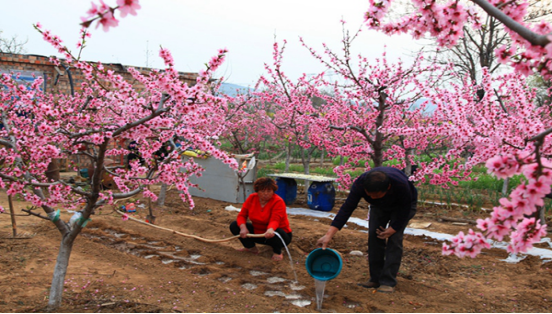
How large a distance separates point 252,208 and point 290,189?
181 inches

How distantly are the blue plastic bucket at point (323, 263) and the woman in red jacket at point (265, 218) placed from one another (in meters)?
0.93

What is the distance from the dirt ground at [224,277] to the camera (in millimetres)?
3516

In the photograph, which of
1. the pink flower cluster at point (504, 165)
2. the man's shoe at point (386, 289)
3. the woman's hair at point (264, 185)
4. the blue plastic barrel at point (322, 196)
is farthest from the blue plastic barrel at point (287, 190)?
the pink flower cluster at point (504, 165)

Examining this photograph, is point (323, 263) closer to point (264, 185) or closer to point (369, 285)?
point (369, 285)

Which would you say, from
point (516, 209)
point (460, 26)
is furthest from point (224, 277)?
point (460, 26)

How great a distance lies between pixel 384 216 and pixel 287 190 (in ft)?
18.7

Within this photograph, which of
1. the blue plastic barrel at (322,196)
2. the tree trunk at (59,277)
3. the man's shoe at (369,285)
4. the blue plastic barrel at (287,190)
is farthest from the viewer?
the blue plastic barrel at (287,190)

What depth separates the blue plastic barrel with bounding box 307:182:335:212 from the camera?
8984 millimetres

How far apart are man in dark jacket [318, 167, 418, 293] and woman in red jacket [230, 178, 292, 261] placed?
1.19m

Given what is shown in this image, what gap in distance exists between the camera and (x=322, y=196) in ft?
29.5

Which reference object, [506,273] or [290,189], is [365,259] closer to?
[506,273]

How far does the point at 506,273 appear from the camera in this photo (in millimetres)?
4758

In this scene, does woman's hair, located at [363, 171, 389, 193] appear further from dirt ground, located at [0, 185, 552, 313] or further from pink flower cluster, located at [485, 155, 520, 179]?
pink flower cluster, located at [485, 155, 520, 179]

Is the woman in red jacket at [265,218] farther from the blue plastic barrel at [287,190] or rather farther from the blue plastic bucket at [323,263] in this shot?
the blue plastic barrel at [287,190]
